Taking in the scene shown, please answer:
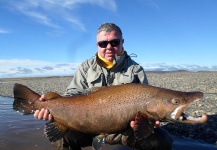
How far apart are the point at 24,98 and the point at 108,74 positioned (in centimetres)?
158

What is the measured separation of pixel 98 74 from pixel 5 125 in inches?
175

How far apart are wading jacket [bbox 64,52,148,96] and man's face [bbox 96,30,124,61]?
15cm

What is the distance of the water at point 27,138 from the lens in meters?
5.94

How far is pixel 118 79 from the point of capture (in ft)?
17.3

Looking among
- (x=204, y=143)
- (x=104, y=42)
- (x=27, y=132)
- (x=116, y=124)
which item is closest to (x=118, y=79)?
→ (x=104, y=42)

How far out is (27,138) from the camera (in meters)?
6.97

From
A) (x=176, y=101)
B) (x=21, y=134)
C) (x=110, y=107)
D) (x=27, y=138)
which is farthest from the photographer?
(x=21, y=134)

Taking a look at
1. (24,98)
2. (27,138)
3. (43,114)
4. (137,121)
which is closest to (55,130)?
(43,114)

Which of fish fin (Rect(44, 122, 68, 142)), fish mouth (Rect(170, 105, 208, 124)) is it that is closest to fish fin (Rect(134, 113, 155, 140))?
fish mouth (Rect(170, 105, 208, 124))

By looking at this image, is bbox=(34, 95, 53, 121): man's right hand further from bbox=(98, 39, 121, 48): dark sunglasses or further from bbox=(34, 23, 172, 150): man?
bbox=(98, 39, 121, 48): dark sunglasses

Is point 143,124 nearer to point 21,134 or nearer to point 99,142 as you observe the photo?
point 99,142

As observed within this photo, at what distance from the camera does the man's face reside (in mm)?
5293

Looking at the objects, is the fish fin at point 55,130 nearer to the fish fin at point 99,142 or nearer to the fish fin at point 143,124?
the fish fin at point 99,142

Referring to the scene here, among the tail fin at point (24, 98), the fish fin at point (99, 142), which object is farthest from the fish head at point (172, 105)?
the tail fin at point (24, 98)
